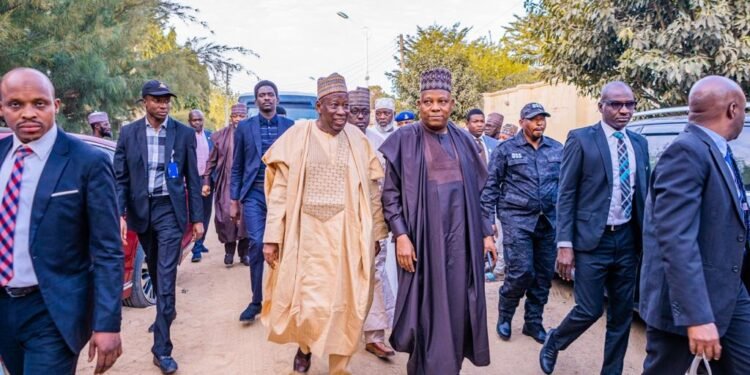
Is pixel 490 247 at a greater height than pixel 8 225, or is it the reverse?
pixel 8 225

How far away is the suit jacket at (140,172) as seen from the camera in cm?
423

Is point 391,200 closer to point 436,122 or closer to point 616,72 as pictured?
point 436,122

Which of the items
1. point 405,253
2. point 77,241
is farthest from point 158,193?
point 405,253

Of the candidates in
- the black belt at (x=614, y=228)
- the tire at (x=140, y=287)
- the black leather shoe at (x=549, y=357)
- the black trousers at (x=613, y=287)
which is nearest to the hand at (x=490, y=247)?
the black trousers at (x=613, y=287)

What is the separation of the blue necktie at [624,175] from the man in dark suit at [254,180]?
9.78 ft

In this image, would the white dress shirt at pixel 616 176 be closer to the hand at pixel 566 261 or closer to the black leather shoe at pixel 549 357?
the hand at pixel 566 261

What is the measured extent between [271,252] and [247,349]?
3.85ft

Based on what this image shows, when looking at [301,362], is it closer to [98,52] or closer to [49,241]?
[49,241]

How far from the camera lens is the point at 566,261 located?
3.91 m

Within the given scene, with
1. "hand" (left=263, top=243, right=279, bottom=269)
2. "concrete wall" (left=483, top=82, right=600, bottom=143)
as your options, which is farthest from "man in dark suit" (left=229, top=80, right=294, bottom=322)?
"concrete wall" (left=483, top=82, right=600, bottom=143)

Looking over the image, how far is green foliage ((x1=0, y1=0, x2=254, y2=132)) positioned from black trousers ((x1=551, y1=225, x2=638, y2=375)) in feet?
28.7

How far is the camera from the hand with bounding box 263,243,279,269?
3951 mm

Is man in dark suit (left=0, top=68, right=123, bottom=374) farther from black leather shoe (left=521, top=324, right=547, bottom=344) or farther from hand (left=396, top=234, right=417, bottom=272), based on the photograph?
black leather shoe (left=521, top=324, right=547, bottom=344)

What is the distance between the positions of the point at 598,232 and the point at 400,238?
4.49 ft
